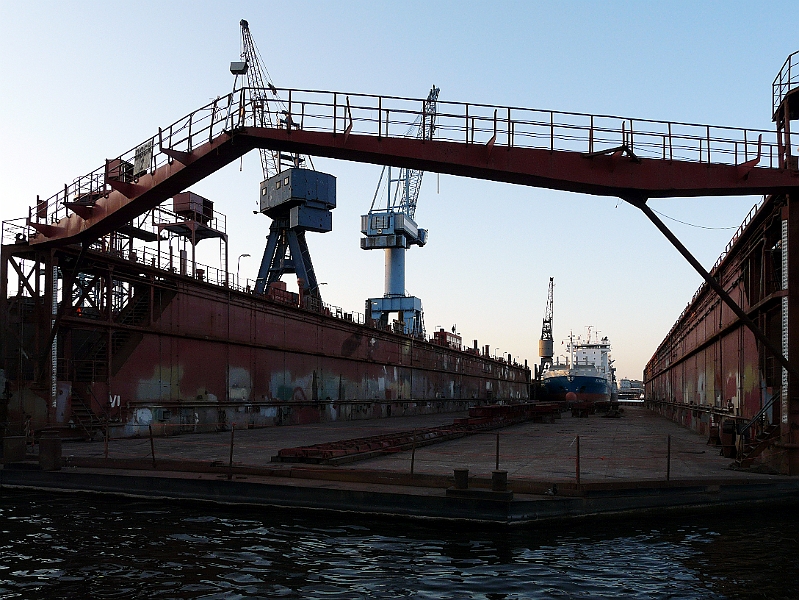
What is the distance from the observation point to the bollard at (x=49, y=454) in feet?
57.6

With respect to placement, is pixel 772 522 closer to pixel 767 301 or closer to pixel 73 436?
pixel 767 301

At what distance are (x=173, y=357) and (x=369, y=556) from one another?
71.0ft

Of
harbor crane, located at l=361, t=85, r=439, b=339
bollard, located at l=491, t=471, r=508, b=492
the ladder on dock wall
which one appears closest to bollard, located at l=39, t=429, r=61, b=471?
bollard, located at l=491, t=471, r=508, b=492

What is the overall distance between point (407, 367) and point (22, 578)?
4935cm

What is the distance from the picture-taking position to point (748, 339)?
21734 mm

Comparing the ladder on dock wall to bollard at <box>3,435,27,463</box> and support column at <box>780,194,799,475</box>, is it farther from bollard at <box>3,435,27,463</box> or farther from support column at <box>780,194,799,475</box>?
bollard at <box>3,435,27,463</box>

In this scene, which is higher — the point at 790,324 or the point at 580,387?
the point at 790,324

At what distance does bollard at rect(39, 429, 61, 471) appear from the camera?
691 inches

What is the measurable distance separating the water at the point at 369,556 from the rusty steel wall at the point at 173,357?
9.38 metres

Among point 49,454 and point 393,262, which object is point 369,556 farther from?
point 393,262

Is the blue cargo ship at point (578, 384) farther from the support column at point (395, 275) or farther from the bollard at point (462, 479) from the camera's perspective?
the bollard at point (462, 479)

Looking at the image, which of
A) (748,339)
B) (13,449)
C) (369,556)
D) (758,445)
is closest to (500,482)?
(369,556)

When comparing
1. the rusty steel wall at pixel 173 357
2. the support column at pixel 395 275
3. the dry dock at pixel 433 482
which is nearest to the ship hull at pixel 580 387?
the support column at pixel 395 275

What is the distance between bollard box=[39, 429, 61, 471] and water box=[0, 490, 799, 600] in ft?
8.51
